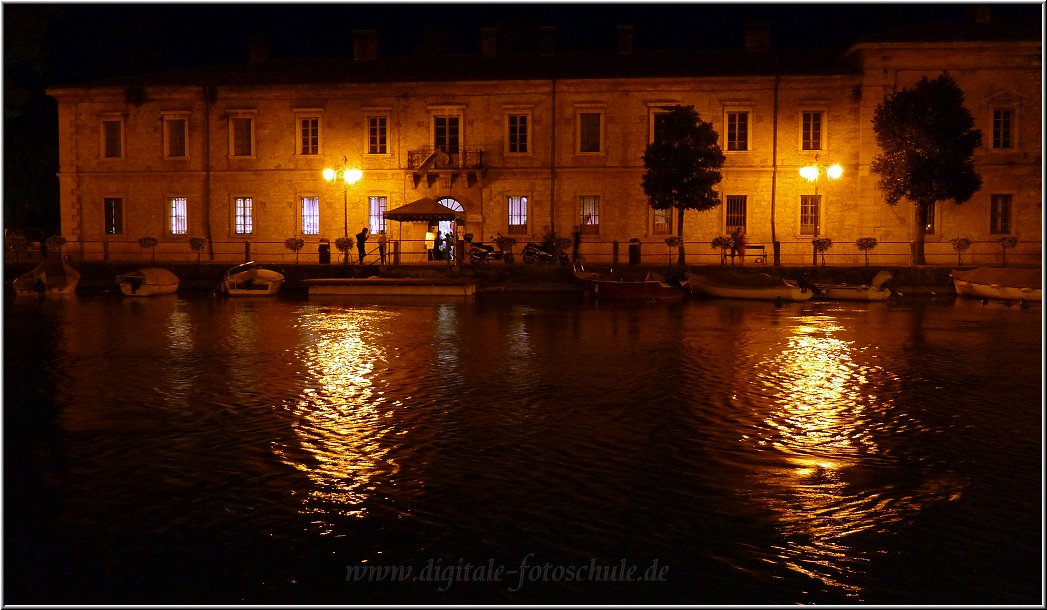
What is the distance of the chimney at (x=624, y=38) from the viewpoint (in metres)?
41.9

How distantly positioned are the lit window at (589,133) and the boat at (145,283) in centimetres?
1627

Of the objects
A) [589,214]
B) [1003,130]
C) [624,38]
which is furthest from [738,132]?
[1003,130]

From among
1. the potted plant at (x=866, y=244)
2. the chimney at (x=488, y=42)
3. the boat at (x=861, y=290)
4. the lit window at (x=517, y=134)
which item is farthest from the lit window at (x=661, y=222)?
the chimney at (x=488, y=42)

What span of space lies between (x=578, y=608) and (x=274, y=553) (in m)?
1.97

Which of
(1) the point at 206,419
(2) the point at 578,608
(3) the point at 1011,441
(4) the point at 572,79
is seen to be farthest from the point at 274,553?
(4) the point at 572,79

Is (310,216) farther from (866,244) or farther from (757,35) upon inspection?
(866,244)

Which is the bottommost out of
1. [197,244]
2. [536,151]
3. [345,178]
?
[197,244]

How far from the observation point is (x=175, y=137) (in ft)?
132

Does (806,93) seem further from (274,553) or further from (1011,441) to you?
Result: (274,553)

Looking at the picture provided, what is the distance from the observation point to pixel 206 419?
1010cm

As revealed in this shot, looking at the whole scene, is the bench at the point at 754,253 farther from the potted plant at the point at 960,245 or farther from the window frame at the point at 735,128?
the potted plant at the point at 960,245

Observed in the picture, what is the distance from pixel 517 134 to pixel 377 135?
5.54 metres

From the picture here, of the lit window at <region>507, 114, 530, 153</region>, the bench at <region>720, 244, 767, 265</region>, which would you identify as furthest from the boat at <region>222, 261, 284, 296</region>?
the bench at <region>720, 244, 767, 265</region>

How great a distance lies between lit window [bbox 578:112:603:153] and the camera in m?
38.5
